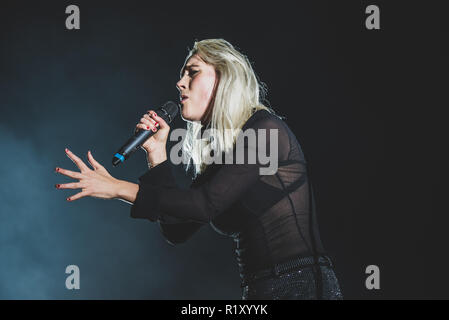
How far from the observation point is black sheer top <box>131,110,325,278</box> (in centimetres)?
110

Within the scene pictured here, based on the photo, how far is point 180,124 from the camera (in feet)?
11.4

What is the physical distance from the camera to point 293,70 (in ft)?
11.1

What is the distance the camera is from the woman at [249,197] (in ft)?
3.59

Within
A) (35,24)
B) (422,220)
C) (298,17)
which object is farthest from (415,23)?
(35,24)

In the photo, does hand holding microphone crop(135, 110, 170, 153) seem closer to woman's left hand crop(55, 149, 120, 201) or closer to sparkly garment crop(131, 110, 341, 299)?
sparkly garment crop(131, 110, 341, 299)

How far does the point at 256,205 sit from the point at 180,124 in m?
2.32

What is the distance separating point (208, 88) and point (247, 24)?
2.11 m

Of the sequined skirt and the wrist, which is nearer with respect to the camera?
the sequined skirt

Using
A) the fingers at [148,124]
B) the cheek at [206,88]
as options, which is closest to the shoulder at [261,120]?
the cheek at [206,88]

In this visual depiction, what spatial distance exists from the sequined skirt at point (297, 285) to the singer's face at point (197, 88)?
61cm

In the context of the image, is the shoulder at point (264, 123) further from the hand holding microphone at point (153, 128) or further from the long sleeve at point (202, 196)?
the hand holding microphone at point (153, 128)

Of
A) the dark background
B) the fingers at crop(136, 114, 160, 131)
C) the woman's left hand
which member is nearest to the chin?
the fingers at crop(136, 114, 160, 131)

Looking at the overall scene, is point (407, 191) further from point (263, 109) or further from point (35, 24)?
point (35, 24)

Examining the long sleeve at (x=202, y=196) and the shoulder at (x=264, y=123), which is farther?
the shoulder at (x=264, y=123)
